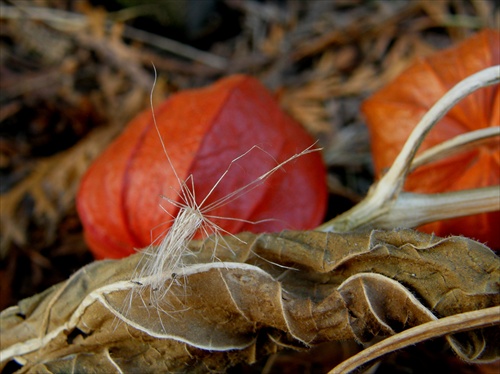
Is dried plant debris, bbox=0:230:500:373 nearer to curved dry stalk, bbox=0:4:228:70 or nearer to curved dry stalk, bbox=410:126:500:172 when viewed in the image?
curved dry stalk, bbox=410:126:500:172

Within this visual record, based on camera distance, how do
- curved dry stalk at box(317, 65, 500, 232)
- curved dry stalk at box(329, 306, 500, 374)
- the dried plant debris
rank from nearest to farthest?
curved dry stalk at box(329, 306, 500, 374) < the dried plant debris < curved dry stalk at box(317, 65, 500, 232)

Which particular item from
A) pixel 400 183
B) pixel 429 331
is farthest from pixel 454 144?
pixel 429 331

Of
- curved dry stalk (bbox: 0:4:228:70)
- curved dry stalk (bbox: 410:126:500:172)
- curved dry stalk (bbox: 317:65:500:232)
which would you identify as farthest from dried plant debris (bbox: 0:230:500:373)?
curved dry stalk (bbox: 0:4:228:70)

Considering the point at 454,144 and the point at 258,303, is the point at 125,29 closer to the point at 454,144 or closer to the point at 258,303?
the point at 454,144

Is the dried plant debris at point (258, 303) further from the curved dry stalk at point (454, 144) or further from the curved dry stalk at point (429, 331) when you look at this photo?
the curved dry stalk at point (454, 144)

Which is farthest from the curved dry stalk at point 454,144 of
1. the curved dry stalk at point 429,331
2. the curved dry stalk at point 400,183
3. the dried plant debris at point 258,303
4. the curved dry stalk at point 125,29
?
the curved dry stalk at point 125,29

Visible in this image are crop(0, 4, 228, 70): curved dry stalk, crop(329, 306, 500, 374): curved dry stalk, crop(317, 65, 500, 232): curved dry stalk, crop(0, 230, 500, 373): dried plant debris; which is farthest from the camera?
crop(0, 4, 228, 70): curved dry stalk
